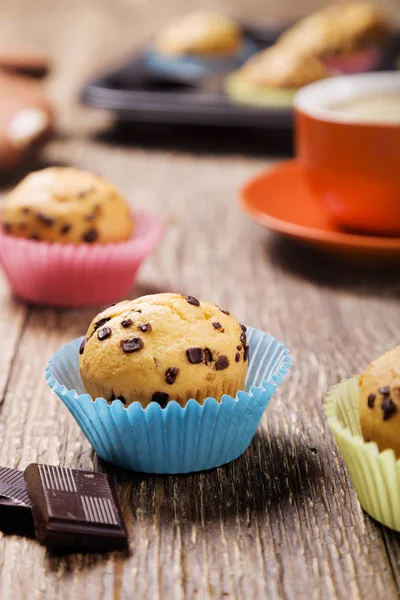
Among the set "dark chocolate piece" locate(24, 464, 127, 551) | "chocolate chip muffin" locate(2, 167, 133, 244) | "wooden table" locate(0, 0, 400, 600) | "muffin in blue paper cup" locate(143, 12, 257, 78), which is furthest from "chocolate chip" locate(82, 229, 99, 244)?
"muffin in blue paper cup" locate(143, 12, 257, 78)

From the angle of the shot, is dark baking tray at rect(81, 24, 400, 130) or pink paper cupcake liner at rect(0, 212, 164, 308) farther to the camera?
dark baking tray at rect(81, 24, 400, 130)

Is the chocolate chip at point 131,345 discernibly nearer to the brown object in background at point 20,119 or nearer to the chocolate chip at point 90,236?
the chocolate chip at point 90,236

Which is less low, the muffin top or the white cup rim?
the white cup rim

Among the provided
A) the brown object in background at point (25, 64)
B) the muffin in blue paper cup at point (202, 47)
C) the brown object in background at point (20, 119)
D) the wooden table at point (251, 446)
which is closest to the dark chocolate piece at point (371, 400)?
the wooden table at point (251, 446)

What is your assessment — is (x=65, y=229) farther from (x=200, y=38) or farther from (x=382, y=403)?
(x=200, y=38)

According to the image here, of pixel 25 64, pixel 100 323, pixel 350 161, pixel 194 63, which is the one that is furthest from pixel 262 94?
pixel 100 323

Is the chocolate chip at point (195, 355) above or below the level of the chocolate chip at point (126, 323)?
below

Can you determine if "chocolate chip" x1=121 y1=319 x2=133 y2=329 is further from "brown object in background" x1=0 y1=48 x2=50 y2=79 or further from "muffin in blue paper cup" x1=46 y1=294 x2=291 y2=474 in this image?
"brown object in background" x1=0 y1=48 x2=50 y2=79
